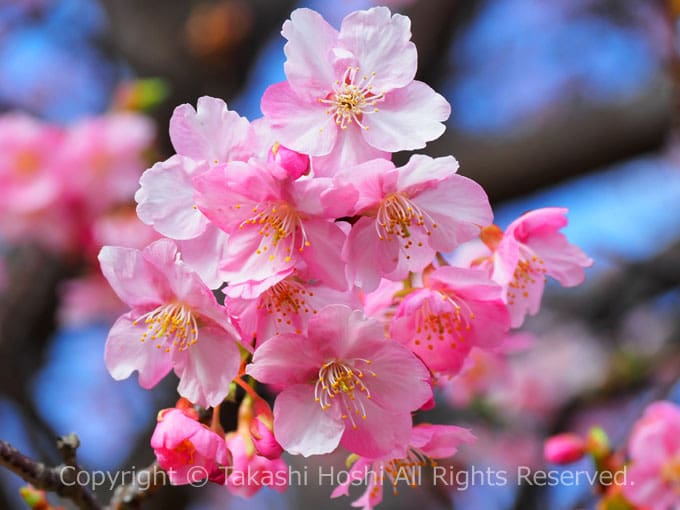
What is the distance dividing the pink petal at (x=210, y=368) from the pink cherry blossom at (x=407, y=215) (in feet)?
0.48

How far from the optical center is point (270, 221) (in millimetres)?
723

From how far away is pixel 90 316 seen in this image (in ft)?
8.43

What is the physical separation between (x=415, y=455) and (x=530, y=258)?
0.27 m

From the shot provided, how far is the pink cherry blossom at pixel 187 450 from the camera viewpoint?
2.34 feet

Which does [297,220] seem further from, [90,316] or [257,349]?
[90,316]

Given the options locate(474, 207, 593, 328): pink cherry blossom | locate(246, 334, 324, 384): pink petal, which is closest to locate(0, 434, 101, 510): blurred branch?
locate(246, 334, 324, 384): pink petal

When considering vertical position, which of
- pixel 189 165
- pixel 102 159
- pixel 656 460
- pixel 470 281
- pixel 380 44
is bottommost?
pixel 656 460

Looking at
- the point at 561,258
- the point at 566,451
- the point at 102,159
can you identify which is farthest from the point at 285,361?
the point at 102,159

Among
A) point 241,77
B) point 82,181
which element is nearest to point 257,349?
point 82,181

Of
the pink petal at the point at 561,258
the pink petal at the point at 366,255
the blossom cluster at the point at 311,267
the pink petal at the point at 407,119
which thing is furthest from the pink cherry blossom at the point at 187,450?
the pink petal at the point at 561,258

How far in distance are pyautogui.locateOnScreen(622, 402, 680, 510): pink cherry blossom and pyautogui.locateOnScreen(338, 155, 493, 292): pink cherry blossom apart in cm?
67

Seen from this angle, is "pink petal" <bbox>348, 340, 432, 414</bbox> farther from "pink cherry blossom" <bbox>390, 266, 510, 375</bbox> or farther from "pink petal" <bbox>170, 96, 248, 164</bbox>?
"pink petal" <bbox>170, 96, 248, 164</bbox>

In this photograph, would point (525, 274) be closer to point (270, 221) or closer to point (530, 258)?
point (530, 258)

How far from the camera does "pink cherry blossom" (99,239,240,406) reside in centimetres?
74
